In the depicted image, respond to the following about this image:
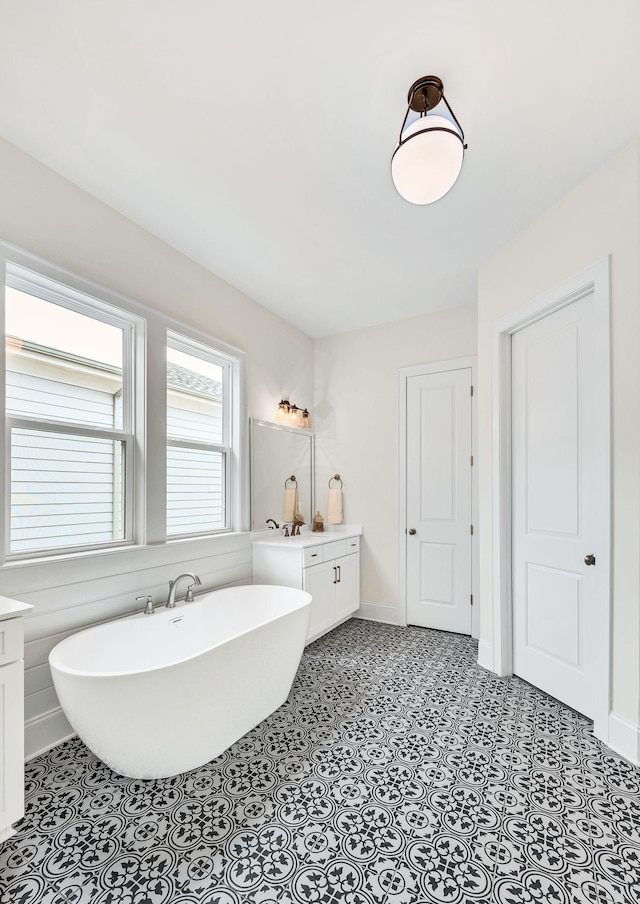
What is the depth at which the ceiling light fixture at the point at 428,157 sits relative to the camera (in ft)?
4.78

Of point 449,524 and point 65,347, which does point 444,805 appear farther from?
point 65,347

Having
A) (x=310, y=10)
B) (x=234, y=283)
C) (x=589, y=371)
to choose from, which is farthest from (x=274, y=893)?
(x=234, y=283)

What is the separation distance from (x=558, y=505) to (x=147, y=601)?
96.5 inches

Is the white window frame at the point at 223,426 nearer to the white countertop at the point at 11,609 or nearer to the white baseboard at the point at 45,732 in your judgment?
the white baseboard at the point at 45,732

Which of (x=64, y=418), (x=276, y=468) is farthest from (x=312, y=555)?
(x=64, y=418)

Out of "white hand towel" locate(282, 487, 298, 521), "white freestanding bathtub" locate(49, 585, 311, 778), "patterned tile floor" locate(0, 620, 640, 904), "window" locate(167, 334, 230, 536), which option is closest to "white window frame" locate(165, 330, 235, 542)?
"window" locate(167, 334, 230, 536)

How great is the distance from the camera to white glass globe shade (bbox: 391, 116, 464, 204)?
57.4 inches

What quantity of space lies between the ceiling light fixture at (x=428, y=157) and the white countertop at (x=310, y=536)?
2368 millimetres

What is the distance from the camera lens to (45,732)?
2010 millimetres

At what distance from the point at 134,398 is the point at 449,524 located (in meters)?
2.64

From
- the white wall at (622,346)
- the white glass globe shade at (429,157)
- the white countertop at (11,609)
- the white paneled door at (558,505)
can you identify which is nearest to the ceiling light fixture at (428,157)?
the white glass globe shade at (429,157)

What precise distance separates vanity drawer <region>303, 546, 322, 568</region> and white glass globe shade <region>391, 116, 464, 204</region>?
2414 millimetres

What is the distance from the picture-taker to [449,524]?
3.66m

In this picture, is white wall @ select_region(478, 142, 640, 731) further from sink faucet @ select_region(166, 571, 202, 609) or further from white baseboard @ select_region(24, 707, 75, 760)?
white baseboard @ select_region(24, 707, 75, 760)
